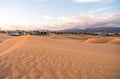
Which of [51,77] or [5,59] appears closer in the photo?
[51,77]

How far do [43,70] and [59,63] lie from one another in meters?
1.42

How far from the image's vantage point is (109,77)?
7.70 metres

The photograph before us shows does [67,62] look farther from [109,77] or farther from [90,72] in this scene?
[109,77]

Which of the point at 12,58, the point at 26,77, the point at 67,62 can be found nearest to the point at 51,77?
the point at 26,77

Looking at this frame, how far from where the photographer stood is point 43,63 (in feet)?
29.1

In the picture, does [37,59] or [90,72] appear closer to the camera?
[90,72]

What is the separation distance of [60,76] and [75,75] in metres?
0.63

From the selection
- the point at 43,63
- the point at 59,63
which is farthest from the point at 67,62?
the point at 43,63

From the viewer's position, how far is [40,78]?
6.95m

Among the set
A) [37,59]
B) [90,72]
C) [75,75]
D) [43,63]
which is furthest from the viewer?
[37,59]

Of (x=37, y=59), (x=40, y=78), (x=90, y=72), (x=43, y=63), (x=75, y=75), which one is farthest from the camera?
(x=37, y=59)

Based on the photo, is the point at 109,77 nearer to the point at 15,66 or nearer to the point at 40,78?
the point at 40,78

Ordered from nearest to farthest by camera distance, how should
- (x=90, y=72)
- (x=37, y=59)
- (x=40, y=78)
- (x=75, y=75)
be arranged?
1. (x=40, y=78)
2. (x=75, y=75)
3. (x=90, y=72)
4. (x=37, y=59)

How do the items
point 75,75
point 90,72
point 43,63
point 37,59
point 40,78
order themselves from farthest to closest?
1. point 37,59
2. point 43,63
3. point 90,72
4. point 75,75
5. point 40,78
